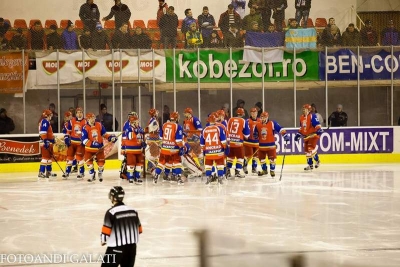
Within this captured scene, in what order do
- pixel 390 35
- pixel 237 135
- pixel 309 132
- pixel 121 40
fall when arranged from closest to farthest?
pixel 237 135, pixel 309 132, pixel 121 40, pixel 390 35

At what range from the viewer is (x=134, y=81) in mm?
19359

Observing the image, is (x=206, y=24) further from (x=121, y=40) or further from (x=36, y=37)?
(x=36, y=37)

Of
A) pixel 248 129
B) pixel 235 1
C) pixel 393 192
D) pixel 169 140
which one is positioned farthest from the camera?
pixel 235 1

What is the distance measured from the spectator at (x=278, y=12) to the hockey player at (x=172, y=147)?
681 centimetres

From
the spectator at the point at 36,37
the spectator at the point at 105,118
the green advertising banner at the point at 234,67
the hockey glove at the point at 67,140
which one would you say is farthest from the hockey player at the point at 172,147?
the spectator at the point at 36,37

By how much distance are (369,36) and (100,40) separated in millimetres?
7276

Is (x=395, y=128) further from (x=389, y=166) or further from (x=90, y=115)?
(x=90, y=115)

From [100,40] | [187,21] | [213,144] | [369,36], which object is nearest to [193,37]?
[187,21]

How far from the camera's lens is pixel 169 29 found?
1983 centimetres

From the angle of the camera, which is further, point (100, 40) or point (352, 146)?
point (352, 146)

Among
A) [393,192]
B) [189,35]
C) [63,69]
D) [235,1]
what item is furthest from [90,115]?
[235,1]

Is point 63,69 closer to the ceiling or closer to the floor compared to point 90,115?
closer to the ceiling

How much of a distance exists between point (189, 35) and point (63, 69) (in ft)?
11.4

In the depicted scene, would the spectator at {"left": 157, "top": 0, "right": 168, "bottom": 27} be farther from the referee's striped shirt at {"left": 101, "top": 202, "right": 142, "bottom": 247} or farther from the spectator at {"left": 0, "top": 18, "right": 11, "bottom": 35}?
the referee's striped shirt at {"left": 101, "top": 202, "right": 142, "bottom": 247}
